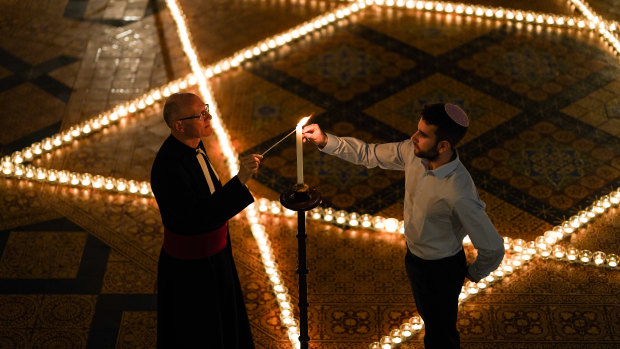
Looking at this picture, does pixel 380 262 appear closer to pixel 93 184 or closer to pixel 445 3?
pixel 93 184

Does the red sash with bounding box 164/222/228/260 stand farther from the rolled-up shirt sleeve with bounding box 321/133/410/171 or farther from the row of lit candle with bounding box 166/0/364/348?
the row of lit candle with bounding box 166/0/364/348

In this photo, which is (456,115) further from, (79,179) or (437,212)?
(79,179)

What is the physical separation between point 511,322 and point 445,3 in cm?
398

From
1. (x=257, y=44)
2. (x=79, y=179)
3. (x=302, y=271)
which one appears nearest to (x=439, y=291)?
(x=302, y=271)

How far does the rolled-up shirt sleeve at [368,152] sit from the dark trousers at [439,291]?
448 mm

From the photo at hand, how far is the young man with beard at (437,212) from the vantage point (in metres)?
3.26

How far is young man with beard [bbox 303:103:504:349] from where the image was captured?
10.7 ft

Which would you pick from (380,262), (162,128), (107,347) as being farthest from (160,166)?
(162,128)

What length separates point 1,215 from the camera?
5.28 metres

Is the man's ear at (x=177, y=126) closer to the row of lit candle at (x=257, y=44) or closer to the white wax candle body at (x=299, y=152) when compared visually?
the white wax candle body at (x=299, y=152)

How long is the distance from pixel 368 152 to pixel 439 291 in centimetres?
73

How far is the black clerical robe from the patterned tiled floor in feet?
2.44

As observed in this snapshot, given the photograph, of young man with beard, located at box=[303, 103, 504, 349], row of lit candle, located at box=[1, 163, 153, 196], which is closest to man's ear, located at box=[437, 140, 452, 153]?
young man with beard, located at box=[303, 103, 504, 349]

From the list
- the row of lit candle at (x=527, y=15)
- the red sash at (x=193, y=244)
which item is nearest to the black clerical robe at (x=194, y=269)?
the red sash at (x=193, y=244)
